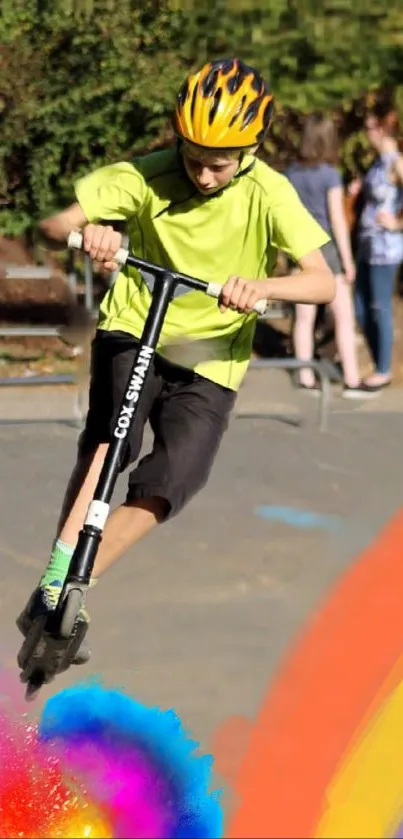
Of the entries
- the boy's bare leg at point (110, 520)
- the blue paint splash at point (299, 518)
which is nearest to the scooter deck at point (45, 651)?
the boy's bare leg at point (110, 520)

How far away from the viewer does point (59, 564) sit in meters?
3.90

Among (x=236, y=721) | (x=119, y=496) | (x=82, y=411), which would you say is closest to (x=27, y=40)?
(x=82, y=411)

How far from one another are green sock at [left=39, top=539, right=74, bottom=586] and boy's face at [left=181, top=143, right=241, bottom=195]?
1.13 m

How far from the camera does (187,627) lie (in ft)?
16.5

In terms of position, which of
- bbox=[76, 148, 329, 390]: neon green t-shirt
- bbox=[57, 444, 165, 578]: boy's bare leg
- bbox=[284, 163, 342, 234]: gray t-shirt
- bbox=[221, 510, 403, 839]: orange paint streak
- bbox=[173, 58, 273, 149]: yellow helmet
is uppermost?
bbox=[173, 58, 273, 149]: yellow helmet

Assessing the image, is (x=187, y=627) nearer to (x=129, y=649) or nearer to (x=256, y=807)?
(x=129, y=649)

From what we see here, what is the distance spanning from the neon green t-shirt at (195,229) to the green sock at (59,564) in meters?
0.69

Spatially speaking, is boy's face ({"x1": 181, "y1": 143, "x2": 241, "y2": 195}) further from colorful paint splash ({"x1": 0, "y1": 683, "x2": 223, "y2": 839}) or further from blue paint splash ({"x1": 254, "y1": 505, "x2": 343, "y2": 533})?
blue paint splash ({"x1": 254, "y1": 505, "x2": 343, "y2": 533})

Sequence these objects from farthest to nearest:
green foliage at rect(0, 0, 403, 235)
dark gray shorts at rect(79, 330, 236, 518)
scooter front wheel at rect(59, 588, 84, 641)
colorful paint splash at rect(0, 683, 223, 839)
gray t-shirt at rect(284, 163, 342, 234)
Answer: green foliage at rect(0, 0, 403, 235)
gray t-shirt at rect(284, 163, 342, 234)
dark gray shorts at rect(79, 330, 236, 518)
colorful paint splash at rect(0, 683, 223, 839)
scooter front wheel at rect(59, 588, 84, 641)

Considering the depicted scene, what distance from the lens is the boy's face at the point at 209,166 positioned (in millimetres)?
3701

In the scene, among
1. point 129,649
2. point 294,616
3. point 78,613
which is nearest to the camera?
point 78,613

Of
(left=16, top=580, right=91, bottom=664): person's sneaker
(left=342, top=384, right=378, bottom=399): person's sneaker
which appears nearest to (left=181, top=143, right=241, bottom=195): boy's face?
(left=16, top=580, right=91, bottom=664): person's sneaker

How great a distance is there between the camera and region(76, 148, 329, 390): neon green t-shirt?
394cm

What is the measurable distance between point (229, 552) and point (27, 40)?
5489 millimetres
